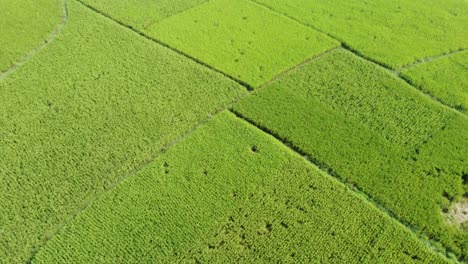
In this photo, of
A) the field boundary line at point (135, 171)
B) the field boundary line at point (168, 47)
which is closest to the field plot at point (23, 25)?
the field boundary line at point (168, 47)

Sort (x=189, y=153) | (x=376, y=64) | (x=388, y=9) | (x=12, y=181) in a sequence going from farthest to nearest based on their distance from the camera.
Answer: (x=388, y=9), (x=376, y=64), (x=189, y=153), (x=12, y=181)

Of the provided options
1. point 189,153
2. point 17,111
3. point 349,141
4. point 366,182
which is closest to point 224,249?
point 189,153

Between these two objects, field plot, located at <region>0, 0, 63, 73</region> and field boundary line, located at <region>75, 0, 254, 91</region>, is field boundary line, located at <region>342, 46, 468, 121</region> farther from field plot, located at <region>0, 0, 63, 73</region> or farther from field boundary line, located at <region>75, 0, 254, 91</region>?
field plot, located at <region>0, 0, 63, 73</region>

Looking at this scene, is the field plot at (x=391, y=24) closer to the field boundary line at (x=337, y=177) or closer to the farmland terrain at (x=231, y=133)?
the farmland terrain at (x=231, y=133)

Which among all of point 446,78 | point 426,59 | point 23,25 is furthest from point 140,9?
point 446,78

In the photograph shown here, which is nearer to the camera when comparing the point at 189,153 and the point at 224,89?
the point at 189,153

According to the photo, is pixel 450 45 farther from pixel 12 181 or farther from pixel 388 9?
pixel 12 181

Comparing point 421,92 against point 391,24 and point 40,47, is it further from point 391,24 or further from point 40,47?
point 40,47
